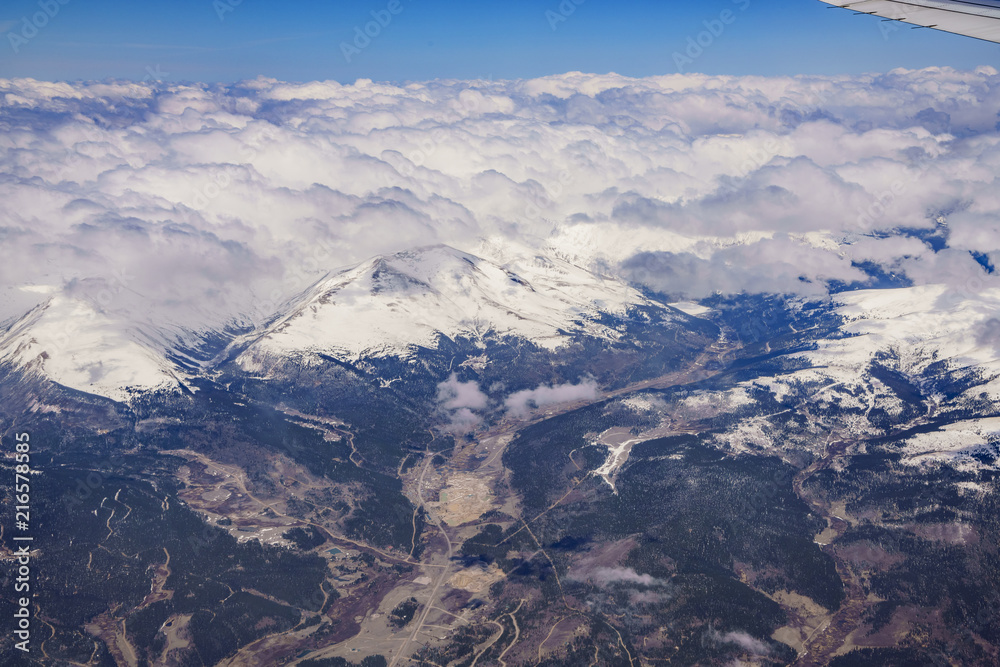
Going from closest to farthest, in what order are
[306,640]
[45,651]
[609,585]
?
1. [45,651]
2. [306,640]
3. [609,585]

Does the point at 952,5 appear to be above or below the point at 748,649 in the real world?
above

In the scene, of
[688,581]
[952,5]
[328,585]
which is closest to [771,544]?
[688,581]

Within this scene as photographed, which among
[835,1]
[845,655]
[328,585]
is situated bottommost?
[845,655]

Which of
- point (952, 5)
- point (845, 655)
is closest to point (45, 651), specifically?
point (845, 655)

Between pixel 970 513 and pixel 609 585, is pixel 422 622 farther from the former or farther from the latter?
pixel 970 513

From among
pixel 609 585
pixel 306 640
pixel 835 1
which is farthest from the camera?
pixel 609 585

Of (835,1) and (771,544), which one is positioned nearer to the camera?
(835,1)
